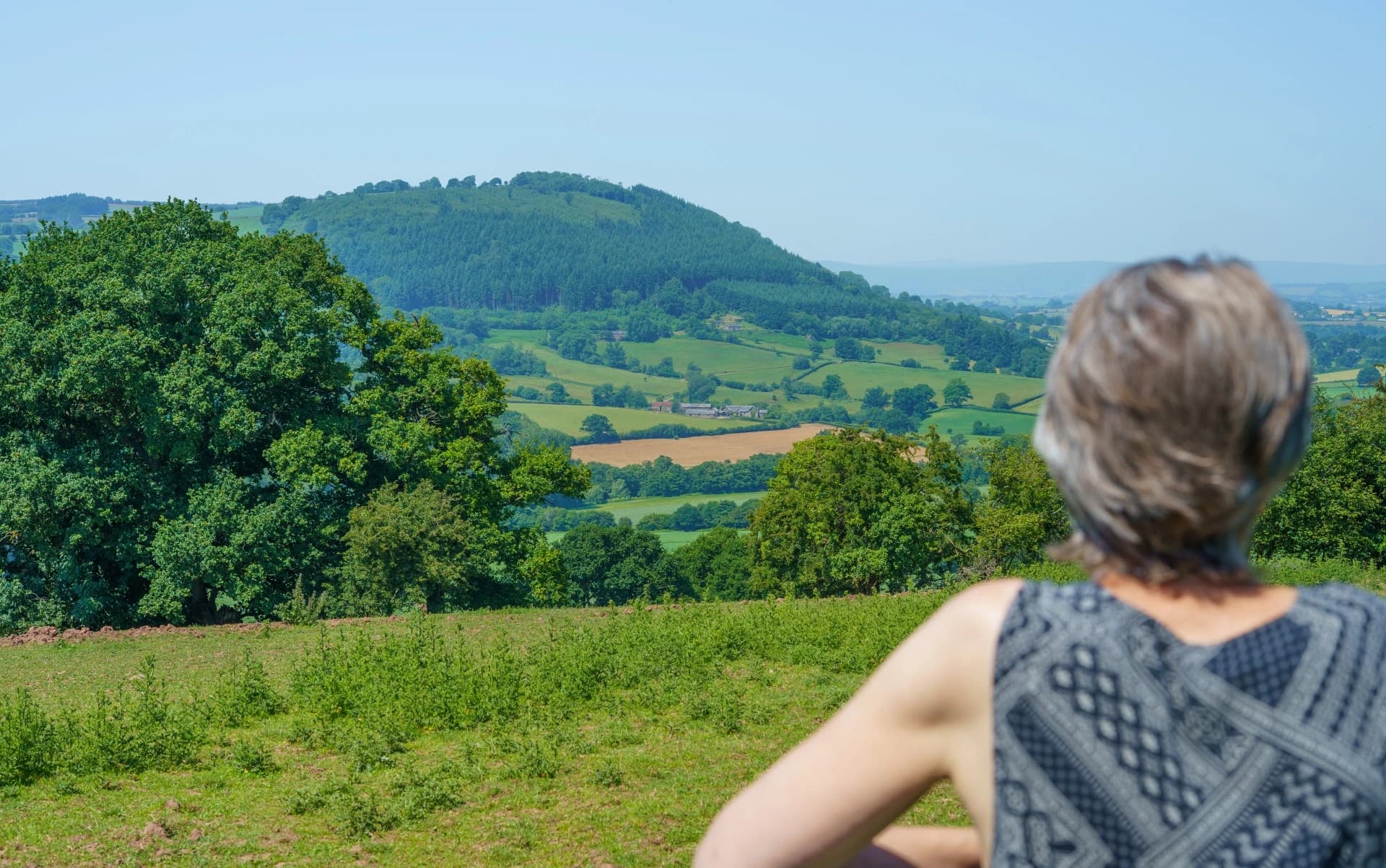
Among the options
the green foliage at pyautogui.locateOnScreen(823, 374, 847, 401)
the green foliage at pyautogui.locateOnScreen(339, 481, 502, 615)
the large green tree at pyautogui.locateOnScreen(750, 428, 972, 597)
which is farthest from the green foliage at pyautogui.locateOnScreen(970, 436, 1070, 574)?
Result: the green foliage at pyautogui.locateOnScreen(823, 374, 847, 401)

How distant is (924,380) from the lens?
13938cm

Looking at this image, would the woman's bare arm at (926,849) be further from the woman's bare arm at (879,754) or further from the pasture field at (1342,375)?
the pasture field at (1342,375)

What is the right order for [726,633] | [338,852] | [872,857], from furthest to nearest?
[726,633], [338,852], [872,857]

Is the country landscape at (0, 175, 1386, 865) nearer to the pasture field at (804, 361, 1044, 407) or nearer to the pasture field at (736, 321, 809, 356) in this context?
the pasture field at (804, 361, 1044, 407)

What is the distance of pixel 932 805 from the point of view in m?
9.80

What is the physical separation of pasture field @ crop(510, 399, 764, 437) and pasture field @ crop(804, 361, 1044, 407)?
73.9 feet

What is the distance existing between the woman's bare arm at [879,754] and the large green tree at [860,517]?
1245 inches

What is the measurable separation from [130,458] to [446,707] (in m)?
19.6

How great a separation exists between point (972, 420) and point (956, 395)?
14.3 m

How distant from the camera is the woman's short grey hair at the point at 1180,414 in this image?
3.96 ft

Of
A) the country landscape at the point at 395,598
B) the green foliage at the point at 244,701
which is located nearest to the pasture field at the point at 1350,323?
the country landscape at the point at 395,598

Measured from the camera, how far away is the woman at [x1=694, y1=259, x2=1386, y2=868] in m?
1.19

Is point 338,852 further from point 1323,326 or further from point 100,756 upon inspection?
point 1323,326

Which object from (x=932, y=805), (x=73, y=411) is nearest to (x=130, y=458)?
(x=73, y=411)
